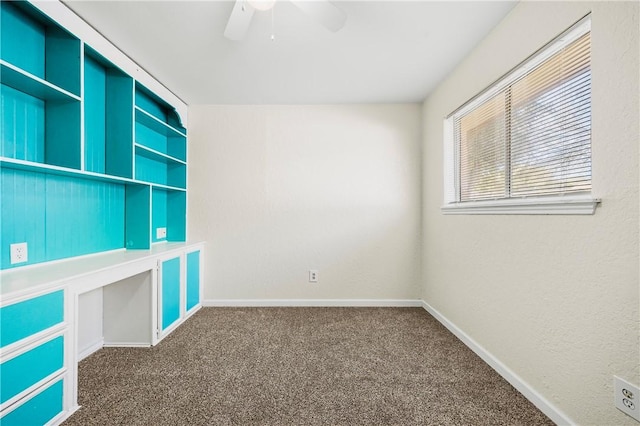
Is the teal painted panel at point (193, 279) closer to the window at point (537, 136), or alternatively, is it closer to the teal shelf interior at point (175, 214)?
the teal shelf interior at point (175, 214)

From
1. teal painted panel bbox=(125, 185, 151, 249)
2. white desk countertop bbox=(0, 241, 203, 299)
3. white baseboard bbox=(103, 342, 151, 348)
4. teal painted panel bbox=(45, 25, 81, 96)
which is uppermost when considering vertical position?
teal painted panel bbox=(45, 25, 81, 96)

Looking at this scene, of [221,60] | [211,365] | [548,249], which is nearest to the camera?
[548,249]

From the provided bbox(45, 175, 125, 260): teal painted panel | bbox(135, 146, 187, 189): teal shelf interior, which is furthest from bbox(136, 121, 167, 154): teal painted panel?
bbox(45, 175, 125, 260): teal painted panel

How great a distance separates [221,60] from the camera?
2414 mm

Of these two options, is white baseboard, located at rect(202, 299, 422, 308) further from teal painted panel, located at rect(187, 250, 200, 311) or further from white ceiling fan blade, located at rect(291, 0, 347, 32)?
white ceiling fan blade, located at rect(291, 0, 347, 32)

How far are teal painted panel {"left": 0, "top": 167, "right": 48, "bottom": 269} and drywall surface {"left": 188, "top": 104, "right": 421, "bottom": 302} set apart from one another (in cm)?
161

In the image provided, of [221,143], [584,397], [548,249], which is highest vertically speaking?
[221,143]

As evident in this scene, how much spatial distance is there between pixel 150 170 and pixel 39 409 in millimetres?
2121

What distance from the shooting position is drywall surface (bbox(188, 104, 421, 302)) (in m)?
3.41

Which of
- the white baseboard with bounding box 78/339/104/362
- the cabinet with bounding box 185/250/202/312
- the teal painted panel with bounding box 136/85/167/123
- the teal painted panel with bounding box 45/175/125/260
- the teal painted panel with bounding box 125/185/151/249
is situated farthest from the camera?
the cabinet with bounding box 185/250/202/312

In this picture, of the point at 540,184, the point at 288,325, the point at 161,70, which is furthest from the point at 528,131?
the point at 161,70

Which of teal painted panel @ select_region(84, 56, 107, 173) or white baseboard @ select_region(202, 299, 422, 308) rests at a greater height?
teal painted panel @ select_region(84, 56, 107, 173)

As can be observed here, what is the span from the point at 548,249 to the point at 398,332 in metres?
1.49

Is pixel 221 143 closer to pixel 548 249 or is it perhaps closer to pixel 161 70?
pixel 161 70
